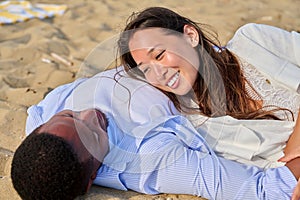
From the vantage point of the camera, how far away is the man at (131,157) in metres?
1.54

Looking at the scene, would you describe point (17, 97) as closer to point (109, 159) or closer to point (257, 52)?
point (109, 159)

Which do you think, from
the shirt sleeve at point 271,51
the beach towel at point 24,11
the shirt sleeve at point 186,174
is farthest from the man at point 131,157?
the beach towel at point 24,11

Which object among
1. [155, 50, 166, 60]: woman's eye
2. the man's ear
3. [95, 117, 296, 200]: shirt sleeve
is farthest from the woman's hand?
the man's ear

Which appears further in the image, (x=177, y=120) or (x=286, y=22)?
(x=286, y=22)

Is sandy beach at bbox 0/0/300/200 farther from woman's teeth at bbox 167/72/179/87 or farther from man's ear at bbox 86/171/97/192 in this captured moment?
woman's teeth at bbox 167/72/179/87

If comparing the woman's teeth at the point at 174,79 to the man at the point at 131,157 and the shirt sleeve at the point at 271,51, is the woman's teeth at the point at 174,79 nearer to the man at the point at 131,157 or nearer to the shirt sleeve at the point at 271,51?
the man at the point at 131,157

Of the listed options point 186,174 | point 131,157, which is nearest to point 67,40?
point 131,157

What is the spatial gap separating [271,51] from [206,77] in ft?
1.17

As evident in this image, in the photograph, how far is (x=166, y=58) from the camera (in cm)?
193

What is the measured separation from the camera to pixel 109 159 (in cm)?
178

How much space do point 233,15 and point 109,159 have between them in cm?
213

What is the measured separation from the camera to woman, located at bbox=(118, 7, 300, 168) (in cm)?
194

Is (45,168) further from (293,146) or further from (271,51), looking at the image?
(271,51)

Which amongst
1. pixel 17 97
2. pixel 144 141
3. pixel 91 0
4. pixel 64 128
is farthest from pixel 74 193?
pixel 91 0
